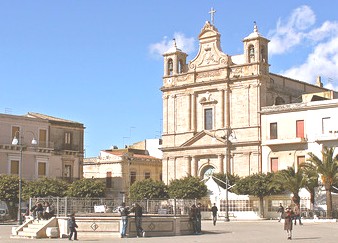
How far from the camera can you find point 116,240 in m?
26.8

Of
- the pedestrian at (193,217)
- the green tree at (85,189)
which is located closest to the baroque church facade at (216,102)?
the green tree at (85,189)

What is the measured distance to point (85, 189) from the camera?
55.6 metres

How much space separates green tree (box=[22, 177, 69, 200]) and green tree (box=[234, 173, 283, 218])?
46.9ft

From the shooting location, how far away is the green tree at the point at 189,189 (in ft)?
182

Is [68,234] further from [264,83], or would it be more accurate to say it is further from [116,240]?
[264,83]

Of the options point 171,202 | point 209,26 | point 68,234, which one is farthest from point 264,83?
point 68,234

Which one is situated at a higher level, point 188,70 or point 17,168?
point 188,70

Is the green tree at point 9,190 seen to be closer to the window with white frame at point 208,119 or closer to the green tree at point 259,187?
the green tree at point 259,187

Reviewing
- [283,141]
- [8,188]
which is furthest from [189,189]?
[8,188]

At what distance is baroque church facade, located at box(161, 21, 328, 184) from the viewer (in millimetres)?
61625

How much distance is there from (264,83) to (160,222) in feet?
112

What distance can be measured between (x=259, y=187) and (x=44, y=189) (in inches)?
663

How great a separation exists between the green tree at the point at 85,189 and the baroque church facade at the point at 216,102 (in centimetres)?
1094

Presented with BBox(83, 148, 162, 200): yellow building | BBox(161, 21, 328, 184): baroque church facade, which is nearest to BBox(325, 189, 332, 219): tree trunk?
BBox(161, 21, 328, 184): baroque church facade
